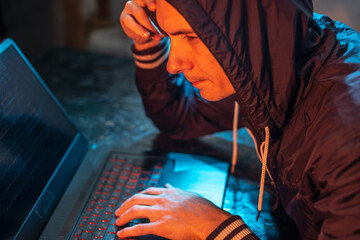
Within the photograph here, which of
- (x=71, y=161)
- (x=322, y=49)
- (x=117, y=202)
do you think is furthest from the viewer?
(x=71, y=161)

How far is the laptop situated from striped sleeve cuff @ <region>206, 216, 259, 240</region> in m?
0.11

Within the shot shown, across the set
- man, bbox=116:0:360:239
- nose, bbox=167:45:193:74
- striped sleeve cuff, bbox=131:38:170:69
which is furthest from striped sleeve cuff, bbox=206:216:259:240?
striped sleeve cuff, bbox=131:38:170:69

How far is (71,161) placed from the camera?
3.09ft

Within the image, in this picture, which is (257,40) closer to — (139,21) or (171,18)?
(171,18)

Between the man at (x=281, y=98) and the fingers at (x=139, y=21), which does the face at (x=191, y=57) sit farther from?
the fingers at (x=139, y=21)

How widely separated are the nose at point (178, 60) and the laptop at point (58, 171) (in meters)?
0.28

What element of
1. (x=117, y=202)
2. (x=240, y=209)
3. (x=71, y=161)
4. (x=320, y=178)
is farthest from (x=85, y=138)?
(x=320, y=178)

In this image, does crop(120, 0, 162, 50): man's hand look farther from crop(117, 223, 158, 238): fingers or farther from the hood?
crop(117, 223, 158, 238): fingers

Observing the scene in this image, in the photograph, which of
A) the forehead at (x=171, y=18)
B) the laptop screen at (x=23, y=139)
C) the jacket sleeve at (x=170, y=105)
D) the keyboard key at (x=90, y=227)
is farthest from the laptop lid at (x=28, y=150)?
the forehead at (x=171, y=18)

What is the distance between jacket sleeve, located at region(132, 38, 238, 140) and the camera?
1.04 m

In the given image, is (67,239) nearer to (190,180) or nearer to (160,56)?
(190,180)

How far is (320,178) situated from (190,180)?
0.36 meters

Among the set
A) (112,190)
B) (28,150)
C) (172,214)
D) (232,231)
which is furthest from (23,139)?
(232,231)

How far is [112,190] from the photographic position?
2.84 ft
